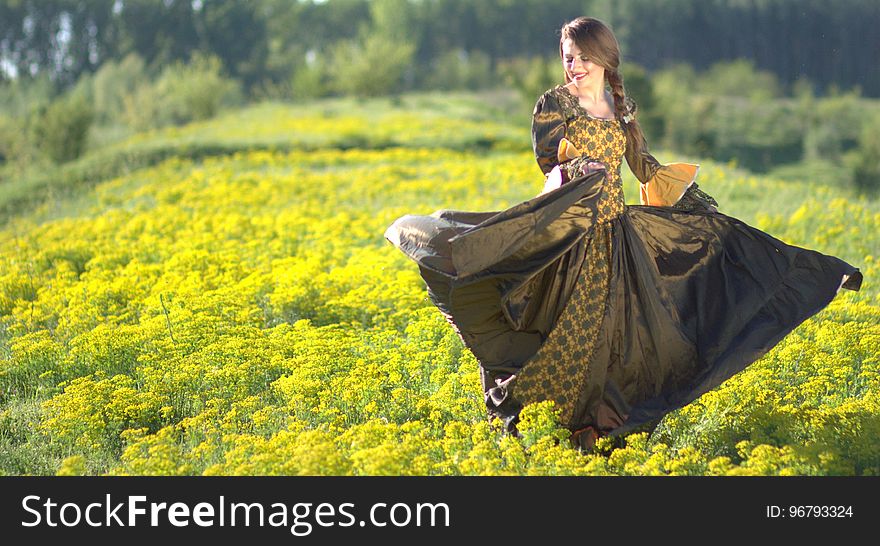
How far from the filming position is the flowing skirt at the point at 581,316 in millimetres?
4539

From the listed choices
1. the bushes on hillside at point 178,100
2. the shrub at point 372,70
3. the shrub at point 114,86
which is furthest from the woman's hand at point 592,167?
the shrub at point 114,86

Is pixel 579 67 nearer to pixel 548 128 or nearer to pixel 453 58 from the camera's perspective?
pixel 548 128

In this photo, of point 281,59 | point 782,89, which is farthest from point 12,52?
point 782,89

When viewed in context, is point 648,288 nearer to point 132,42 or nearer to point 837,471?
point 837,471

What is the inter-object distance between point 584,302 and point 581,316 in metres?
0.07

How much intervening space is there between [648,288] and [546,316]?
504 mm

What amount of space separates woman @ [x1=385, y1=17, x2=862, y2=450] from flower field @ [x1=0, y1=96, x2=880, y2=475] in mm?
258

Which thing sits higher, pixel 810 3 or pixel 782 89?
pixel 810 3

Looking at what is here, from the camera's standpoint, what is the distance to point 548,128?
186 inches

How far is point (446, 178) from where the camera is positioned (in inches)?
632

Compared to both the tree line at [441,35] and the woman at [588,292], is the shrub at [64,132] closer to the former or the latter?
the woman at [588,292]

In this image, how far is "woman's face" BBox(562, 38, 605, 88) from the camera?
481 cm

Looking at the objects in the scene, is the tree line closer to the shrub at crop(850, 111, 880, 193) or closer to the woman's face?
the shrub at crop(850, 111, 880, 193)

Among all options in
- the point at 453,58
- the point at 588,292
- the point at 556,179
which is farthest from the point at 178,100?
the point at 588,292
